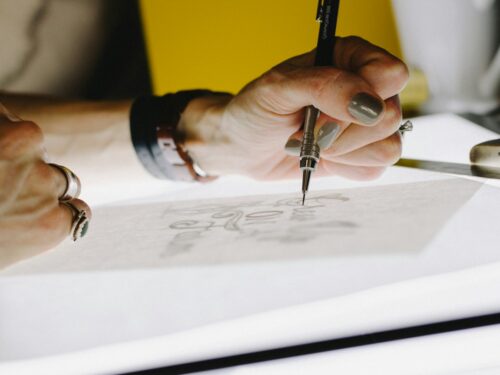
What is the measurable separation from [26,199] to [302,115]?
0.93 ft

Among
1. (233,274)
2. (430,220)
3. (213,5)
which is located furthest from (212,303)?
(213,5)

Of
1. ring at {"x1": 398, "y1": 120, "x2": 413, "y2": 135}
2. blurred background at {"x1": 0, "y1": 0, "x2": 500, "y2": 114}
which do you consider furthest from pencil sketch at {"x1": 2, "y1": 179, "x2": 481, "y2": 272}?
blurred background at {"x1": 0, "y1": 0, "x2": 500, "y2": 114}

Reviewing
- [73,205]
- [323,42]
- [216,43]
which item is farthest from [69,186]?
[216,43]

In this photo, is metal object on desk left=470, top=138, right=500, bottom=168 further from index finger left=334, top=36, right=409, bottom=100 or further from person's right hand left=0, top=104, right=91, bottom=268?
person's right hand left=0, top=104, right=91, bottom=268

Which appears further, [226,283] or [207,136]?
[207,136]

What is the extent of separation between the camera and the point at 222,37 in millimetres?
667

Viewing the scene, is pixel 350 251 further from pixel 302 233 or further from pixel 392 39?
pixel 392 39

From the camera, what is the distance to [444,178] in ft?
1.24

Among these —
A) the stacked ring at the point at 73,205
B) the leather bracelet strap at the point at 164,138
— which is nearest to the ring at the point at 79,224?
the stacked ring at the point at 73,205

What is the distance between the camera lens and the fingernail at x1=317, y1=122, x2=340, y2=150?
0.37 m

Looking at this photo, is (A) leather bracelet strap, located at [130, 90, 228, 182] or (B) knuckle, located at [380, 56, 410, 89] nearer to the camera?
(B) knuckle, located at [380, 56, 410, 89]

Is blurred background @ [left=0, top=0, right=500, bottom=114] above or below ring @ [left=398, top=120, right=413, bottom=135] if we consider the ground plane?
above

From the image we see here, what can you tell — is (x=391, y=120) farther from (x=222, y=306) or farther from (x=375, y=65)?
(x=222, y=306)

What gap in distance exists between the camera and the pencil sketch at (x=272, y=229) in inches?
10.6
